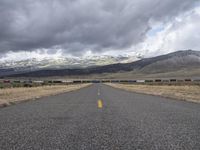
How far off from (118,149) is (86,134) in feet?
4.56

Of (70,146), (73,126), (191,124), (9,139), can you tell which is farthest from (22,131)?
(191,124)

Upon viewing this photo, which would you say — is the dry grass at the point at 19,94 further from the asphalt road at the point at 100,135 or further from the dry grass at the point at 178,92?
the dry grass at the point at 178,92

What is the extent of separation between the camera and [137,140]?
507 centimetres

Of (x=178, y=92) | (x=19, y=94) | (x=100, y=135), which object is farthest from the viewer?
(x=178, y=92)

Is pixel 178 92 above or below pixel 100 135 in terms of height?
below

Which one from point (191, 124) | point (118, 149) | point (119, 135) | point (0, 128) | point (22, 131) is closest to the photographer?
point (118, 149)

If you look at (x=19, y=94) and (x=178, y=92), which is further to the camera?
(x=178, y=92)

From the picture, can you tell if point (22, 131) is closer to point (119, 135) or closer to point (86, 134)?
point (86, 134)

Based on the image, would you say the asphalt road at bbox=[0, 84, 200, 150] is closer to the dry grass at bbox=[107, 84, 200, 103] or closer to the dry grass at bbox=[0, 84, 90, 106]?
the dry grass at bbox=[0, 84, 90, 106]

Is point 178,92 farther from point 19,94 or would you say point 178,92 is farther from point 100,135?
point 100,135

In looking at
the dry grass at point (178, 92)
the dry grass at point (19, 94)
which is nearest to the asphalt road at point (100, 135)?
the dry grass at point (19, 94)

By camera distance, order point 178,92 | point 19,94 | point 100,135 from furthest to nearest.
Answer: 1. point 178,92
2. point 19,94
3. point 100,135

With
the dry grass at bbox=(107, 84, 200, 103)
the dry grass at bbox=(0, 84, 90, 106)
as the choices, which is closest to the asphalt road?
the dry grass at bbox=(0, 84, 90, 106)

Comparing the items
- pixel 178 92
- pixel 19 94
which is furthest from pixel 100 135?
pixel 178 92
